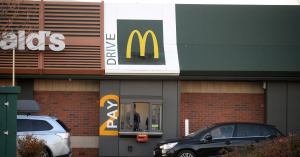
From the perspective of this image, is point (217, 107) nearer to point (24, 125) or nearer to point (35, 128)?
point (35, 128)

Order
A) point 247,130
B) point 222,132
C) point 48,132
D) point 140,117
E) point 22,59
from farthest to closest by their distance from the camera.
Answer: point 140,117 < point 22,59 < point 247,130 < point 222,132 < point 48,132

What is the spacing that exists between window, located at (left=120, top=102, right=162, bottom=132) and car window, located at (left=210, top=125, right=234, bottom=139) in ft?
10.9

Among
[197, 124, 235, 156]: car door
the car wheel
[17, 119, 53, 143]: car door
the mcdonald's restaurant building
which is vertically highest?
the mcdonald's restaurant building

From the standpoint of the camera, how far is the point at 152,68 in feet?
67.3

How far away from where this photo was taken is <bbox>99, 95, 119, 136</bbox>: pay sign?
2075 cm

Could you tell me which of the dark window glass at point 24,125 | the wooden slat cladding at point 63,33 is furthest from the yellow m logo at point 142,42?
the dark window glass at point 24,125

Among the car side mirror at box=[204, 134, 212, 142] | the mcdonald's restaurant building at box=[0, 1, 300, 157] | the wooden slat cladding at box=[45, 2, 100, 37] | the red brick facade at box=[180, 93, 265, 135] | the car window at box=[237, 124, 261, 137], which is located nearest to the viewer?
the car side mirror at box=[204, 134, 212, 142]

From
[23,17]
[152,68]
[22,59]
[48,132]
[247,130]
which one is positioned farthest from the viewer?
[23,17]

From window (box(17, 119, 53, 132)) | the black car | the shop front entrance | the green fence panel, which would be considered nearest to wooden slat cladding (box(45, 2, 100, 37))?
the shop front entrance

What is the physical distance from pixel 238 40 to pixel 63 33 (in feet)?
21.3

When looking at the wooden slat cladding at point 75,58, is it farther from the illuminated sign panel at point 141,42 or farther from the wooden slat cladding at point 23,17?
the wooden slat cladding at point 23,17

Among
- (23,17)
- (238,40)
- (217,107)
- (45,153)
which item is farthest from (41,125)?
(238,40)

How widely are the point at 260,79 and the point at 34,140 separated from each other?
9437 mm

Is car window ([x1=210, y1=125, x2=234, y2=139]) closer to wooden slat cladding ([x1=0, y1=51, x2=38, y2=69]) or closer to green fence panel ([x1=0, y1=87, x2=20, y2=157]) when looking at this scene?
green fence panel ([x1=0, y1=87, x2=20, y2=157])
